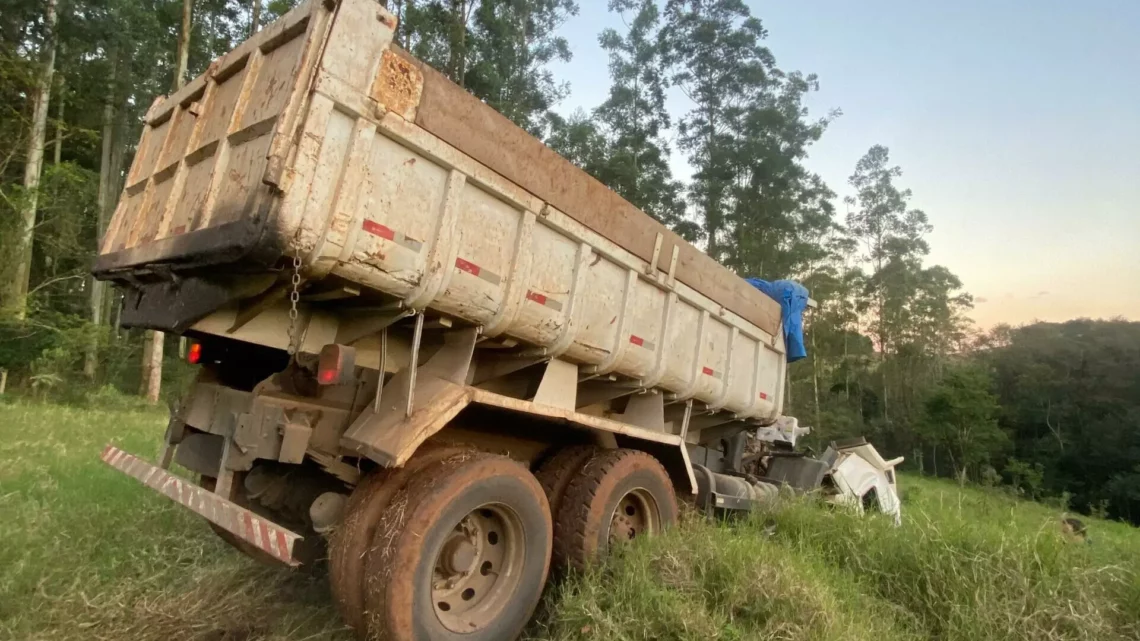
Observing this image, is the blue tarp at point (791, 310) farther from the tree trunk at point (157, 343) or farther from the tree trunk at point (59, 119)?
the tree trunk at point (59, 119)

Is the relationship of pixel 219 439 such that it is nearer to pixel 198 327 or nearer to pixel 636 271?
pixel 198 327

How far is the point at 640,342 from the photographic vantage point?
14.9ft

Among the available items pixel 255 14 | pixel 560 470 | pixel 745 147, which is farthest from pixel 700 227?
pixel 560 470

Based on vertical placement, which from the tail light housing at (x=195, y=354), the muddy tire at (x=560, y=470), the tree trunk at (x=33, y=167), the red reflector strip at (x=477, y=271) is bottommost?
the muddy tire at (x=560, y=470)

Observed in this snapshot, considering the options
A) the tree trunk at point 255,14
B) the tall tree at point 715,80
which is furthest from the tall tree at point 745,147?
the tree trunk at point 255,14

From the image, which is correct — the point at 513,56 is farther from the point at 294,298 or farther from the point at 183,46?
the point at 294,298

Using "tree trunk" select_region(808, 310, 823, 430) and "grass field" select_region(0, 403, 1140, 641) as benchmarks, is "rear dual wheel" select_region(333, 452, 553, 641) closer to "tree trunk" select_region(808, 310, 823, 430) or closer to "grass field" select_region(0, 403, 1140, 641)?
"grass field" select_region(0, 403, 1140, 641)

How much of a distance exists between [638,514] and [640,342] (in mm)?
1178

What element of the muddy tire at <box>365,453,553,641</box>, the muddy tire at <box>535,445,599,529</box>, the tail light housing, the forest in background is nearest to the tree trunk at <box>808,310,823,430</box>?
the forest in background

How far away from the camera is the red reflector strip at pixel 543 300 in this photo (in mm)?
3691

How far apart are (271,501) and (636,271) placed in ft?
8.38

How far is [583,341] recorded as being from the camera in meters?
4.07

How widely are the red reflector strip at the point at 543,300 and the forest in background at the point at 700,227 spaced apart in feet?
21.6

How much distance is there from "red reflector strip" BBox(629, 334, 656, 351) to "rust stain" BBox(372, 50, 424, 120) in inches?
80.4
